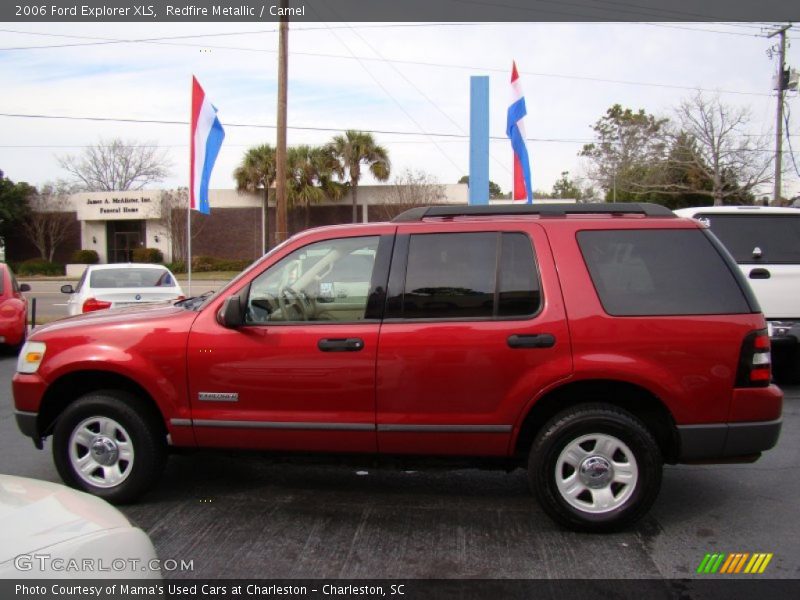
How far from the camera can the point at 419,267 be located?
4.12 m

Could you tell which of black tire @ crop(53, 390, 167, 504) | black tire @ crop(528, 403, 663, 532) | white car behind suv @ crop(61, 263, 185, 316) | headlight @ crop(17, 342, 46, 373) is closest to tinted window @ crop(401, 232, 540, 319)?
black tire @ crop(528, 403, 663, 532)

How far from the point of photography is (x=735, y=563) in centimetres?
362

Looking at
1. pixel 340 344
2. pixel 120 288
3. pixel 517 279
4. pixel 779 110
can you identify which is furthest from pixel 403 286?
pixel 779 110

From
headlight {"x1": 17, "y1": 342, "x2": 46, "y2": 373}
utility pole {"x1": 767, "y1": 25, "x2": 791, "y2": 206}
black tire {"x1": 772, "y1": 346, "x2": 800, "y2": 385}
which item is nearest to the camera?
headlight {"x1": 17, "y1": 342, "x2": 46, "y2": 373}

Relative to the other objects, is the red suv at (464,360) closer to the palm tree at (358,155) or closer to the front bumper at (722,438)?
the front bumper at (722,438)

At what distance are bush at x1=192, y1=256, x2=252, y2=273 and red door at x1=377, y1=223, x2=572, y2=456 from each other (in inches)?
1310

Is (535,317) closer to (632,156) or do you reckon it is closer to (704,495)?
(704,495)

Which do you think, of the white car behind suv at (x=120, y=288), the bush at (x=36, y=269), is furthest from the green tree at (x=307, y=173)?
the white car behind suv at (x=120, y=288)

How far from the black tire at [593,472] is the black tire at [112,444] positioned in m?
2.47

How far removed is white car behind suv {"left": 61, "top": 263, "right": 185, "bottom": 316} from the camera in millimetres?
9344

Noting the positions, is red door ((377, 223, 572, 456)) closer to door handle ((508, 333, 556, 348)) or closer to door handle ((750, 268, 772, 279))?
door handle ((508, 333, 556, 348))

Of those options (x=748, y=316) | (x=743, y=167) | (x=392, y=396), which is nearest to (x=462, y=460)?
(x=392, y=396)

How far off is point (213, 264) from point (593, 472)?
115ft

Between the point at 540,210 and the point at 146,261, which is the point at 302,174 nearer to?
the point at 146,261
